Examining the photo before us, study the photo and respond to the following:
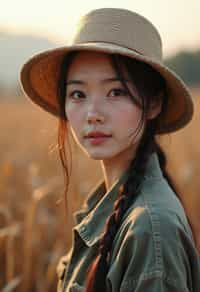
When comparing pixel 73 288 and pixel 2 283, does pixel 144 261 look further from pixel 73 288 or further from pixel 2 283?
pixel 2 283

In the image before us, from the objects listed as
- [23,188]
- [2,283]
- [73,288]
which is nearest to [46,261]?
[2,283]

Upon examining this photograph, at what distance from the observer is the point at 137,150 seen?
1.56 metres

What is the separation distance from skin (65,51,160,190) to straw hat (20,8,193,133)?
0.05m

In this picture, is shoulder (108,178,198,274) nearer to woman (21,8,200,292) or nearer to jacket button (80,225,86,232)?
woman (21,8,200,292)

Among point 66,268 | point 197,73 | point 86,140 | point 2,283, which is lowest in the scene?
point 2,283

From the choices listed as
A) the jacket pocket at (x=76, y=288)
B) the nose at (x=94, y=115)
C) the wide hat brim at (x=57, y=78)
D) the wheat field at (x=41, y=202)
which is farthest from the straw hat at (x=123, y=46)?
the jacket pocket at (x=76, y=288)

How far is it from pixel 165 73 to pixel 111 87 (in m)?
0.12

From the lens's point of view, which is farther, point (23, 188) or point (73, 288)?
point (23, 188)

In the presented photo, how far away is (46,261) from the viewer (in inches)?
107

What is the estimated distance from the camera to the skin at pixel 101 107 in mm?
1456

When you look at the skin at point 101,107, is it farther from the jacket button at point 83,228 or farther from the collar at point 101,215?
the jacket button at point 83,228

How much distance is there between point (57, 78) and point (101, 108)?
283mm

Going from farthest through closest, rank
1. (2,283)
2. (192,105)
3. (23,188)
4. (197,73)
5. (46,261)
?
(197,73) → (23,188) → (46,261) → (2,283) → (192,105)

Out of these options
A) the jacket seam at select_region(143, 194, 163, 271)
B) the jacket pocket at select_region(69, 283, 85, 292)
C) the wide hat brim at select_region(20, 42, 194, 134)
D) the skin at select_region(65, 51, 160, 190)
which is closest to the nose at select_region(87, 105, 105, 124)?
the skin at select_region(65, 51, 160, 190)
